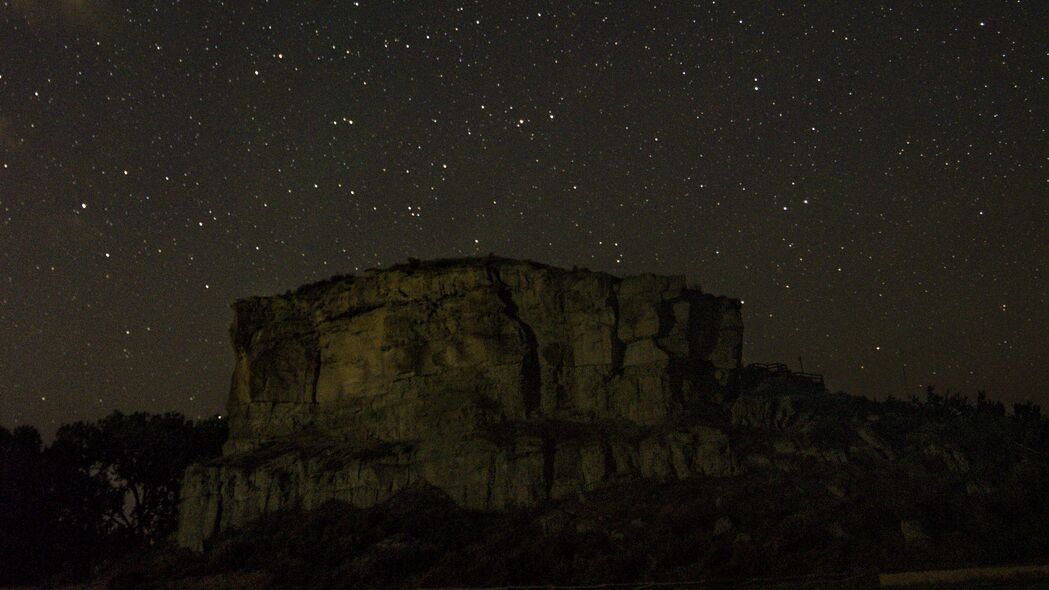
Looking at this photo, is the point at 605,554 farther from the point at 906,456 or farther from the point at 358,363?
the point at 358,363

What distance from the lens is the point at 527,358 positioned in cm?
4544

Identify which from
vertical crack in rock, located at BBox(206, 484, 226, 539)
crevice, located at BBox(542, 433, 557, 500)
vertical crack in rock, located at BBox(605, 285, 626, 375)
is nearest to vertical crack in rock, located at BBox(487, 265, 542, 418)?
crevice, located at BBox(542, 433, 557, 500)

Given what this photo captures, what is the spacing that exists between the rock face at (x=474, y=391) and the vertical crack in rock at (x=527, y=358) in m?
0.07

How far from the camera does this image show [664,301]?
45875 millimetres

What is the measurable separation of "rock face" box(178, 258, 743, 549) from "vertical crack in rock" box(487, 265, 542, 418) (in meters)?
0.07

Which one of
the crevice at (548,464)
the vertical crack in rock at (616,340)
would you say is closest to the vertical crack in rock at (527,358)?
the crevice at (548,464)

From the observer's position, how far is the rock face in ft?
133

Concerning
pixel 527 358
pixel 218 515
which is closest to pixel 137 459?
pixel 218 515

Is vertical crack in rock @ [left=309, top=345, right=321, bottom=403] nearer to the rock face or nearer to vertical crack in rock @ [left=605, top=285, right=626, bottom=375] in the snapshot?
the rock face

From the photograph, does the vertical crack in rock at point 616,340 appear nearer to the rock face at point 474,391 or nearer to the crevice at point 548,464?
the rock face at point 474,391

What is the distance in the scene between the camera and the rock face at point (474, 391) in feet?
133

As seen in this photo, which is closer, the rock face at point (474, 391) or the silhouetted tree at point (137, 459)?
the rock face at point (474, 391)

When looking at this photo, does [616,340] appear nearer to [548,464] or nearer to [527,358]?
[527,358]

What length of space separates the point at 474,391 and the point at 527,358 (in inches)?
128
